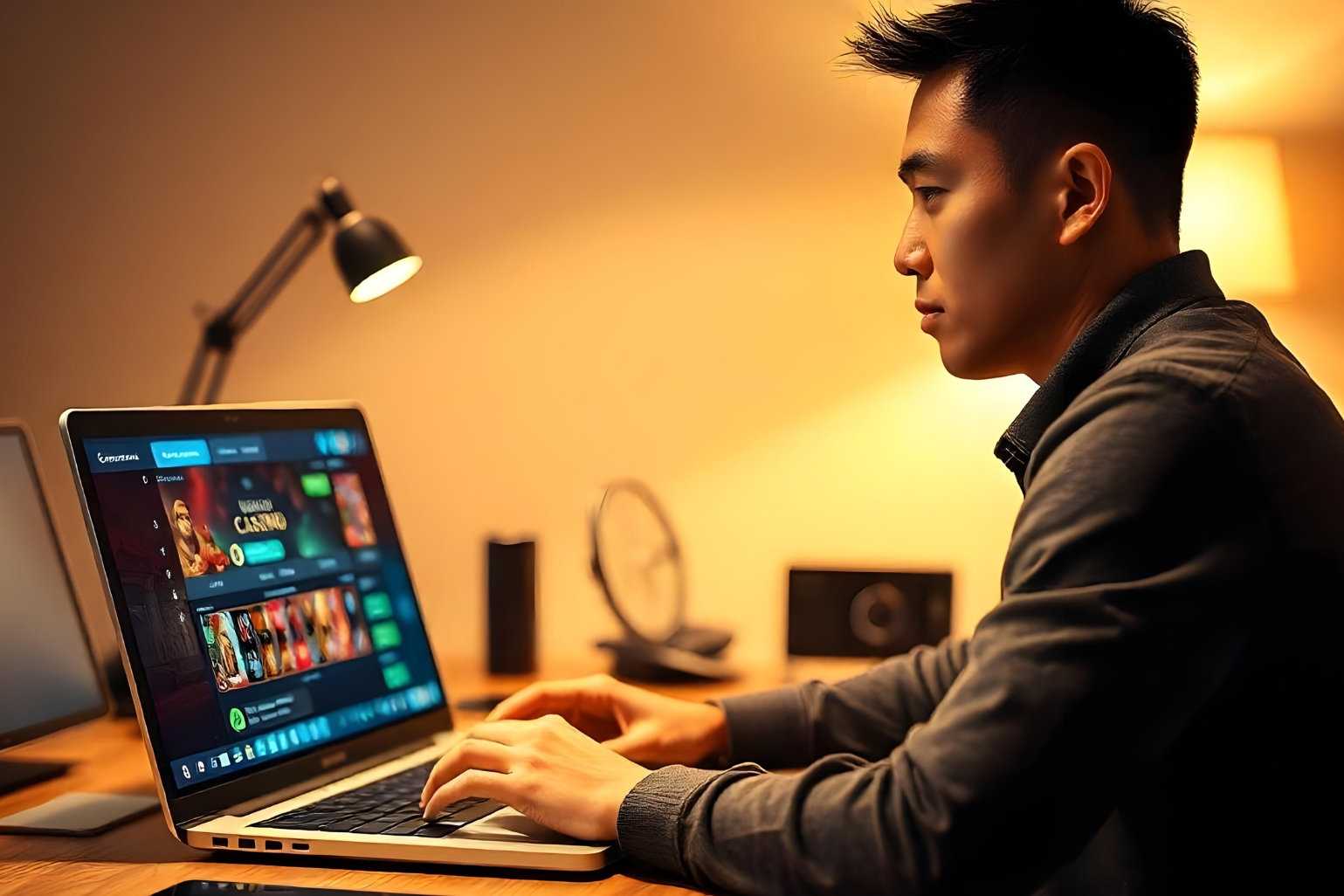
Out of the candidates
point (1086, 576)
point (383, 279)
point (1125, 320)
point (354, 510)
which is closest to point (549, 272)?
point (383, 279)

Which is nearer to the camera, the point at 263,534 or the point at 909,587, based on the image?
the point at 263,534

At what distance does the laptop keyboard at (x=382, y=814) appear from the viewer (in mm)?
891

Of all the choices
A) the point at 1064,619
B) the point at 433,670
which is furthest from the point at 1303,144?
the point at 433,670

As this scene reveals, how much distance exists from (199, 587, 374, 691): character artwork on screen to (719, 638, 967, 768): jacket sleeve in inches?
15.1

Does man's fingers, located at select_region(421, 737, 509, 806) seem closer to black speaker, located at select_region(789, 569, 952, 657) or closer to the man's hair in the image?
the man's hair

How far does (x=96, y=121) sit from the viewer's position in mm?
1859

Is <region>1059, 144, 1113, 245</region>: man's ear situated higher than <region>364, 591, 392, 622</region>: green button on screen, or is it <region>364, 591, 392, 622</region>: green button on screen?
<region>1059, 144, 1113, 245</region>: man's ear

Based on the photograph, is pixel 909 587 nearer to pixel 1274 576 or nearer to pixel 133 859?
pixel 1274 576

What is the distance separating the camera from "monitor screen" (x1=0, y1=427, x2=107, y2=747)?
1167 mm

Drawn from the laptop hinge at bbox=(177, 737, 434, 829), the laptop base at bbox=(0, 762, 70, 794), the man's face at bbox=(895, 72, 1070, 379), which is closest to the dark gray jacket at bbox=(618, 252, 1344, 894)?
the man's face at bbox=(895, 72, 1070, 379)

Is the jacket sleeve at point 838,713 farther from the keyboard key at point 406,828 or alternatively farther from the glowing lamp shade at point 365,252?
the glowing lamp shade at point 365,252

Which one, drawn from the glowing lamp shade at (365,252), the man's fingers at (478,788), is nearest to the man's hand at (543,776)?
the man's fingers at (478,788)

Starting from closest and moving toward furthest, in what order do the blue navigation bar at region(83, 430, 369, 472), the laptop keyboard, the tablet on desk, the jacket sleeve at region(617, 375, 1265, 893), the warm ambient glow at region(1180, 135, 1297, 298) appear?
1. the jacket sleeve at region(617, 375, 1265, 893)
2. the tablet on desk
3. the laptop keyboard
4. the blue navigation bar at region(83, 430, 369, 472)
5. the warm ambient glow at region(1180, 135, 1297, 298)

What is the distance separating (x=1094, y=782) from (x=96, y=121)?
5.89 feet
